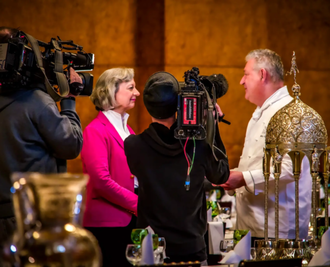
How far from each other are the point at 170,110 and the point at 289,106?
539mm

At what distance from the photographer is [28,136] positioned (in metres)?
1.88

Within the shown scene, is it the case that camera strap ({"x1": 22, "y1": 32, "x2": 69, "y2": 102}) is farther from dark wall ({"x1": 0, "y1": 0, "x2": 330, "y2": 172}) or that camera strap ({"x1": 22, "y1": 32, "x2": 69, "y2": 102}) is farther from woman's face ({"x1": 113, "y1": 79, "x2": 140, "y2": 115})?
dark wall ({"x1": 0, "y1": 0, "x2": 330, "y2": 172})

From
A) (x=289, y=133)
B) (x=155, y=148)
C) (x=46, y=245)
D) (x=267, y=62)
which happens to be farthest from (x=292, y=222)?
(x=46, y=245)

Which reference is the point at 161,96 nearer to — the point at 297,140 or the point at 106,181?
the point at 297,140

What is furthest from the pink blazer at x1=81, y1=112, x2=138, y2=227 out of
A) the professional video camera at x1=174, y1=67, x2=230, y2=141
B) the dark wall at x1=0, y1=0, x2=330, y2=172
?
the dark wall at x1=0, y1=0, x2=330, y2=172

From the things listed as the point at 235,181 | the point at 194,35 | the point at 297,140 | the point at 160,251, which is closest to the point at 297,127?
the point at 297,140

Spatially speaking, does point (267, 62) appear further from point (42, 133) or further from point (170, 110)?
point (42, 133)

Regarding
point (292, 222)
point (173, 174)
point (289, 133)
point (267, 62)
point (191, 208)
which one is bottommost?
point (292, 222)

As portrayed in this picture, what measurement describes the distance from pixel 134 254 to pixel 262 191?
1.11m

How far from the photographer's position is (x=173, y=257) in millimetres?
1754

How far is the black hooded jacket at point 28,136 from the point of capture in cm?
187

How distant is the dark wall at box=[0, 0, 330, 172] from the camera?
4.62m

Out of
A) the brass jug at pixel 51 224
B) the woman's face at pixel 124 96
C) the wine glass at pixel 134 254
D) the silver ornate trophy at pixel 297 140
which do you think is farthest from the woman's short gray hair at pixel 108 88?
the brass jug at pixel 51 224

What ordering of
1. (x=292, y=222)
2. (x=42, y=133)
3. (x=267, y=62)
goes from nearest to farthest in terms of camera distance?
(x=42, y=133), (x=292, y=222), (x=267, y=62)
